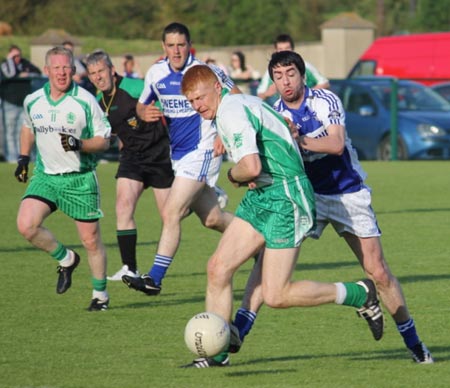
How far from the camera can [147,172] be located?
11750 millimetres

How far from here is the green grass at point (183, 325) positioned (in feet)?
24.3

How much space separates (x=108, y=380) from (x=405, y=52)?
26.3 meters

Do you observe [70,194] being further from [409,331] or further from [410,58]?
[410,58]

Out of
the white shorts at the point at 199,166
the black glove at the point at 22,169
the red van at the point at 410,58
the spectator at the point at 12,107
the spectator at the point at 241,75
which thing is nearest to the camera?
the black glove at the point at 22,169

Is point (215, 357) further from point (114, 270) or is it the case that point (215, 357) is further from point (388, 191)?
point (388, 191)

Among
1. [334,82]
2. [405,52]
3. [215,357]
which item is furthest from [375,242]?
[405,52]

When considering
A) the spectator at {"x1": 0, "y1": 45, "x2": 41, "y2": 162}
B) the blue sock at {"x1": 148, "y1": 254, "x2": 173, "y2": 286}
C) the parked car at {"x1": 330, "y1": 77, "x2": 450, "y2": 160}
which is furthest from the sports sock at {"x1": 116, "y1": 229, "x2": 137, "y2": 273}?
the spectator at {"x1": 0, "y1": 45, "x2": 41, "y2": 162}

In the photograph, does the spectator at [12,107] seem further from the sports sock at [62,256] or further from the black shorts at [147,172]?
the sports sock at [62,256]

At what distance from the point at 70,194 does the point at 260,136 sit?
9.53 ft

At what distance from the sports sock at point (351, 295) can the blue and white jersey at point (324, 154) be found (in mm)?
603

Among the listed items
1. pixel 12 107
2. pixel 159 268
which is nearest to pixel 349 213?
pixel 159 268

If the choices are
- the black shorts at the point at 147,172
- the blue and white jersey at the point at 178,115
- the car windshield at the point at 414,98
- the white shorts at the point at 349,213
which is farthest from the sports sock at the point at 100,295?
the car windshield at the point at 414,98

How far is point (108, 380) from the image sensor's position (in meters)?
7.34

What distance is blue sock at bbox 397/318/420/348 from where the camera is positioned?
765cm
